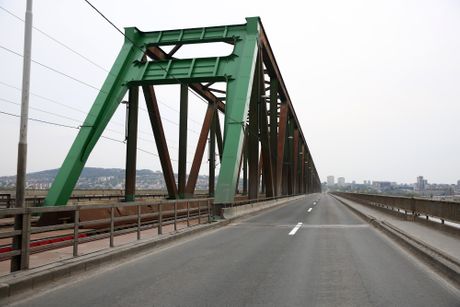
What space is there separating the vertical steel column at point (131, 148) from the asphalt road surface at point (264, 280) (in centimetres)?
1477

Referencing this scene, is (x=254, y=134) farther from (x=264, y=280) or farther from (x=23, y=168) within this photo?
(x=23, y=168)

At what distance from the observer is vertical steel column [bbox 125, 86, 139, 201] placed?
84.9 feet

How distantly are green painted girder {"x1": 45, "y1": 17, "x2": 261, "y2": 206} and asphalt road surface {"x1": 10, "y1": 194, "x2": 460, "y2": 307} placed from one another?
410 inches

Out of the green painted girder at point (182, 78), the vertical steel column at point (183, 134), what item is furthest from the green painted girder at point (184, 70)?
the vertical steel column at point (183, 134)

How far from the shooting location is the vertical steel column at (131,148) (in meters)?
25.9

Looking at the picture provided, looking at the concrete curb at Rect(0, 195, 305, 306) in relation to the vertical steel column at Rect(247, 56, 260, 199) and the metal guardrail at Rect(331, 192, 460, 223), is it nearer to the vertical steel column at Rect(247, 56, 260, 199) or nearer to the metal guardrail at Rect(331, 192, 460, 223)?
the metal guardrail at Rect(331, 192, 460, 223)

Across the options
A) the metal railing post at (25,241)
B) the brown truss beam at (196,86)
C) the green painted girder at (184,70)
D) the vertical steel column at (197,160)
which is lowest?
the metal railing post at (25,241)

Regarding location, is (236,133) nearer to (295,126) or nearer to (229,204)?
(229,204)

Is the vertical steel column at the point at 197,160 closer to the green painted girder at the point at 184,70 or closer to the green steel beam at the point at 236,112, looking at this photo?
the green painted girder at the point at 184,70

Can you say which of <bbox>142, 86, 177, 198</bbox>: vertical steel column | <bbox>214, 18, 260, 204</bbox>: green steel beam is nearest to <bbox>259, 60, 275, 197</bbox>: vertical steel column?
<bbox>214, 18, 260, 204</bbox>: green steel beam

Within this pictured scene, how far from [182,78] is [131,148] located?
5267 millimetres

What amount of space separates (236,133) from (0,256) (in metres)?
16.7

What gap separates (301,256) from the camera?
1009 cm

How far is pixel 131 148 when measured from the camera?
26.1m
